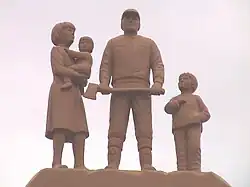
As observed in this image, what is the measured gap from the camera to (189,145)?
6621 mm

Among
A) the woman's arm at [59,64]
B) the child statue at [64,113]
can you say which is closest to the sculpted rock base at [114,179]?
the child statue at [64,113]

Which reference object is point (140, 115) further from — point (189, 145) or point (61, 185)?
point (61, 185)

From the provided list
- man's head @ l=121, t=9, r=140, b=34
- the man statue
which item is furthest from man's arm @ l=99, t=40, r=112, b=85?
man's head @ l=121, t=9, r=140, b=34

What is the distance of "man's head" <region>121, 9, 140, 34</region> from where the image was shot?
682 cm

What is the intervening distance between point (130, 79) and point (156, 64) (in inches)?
12.0

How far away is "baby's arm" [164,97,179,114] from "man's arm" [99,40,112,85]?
61 centimetres

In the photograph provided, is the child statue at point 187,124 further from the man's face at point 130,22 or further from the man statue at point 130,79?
the man's face at point 130,22

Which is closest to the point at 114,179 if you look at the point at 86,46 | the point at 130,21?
the point at 86,46

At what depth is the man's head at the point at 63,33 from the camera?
6727 millimetres

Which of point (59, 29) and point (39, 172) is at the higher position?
point (59, 29)

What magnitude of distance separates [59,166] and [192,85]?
153 cm

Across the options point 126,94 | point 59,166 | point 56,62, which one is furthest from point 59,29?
point 59,166

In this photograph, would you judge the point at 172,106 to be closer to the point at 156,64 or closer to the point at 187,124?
the point at 187,124

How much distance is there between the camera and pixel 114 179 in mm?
6156
